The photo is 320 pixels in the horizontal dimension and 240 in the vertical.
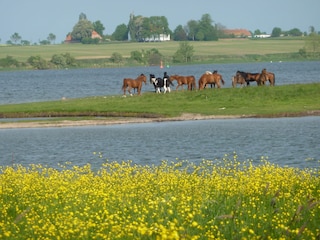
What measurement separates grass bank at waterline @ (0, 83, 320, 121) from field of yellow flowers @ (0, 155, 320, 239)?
27478 millimetres

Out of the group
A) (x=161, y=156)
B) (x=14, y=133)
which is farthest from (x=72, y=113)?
(x=161, y=156)

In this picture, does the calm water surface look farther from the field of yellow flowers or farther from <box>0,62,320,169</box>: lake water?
the field of yellow flowers

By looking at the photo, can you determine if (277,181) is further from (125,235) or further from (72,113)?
(72,113)

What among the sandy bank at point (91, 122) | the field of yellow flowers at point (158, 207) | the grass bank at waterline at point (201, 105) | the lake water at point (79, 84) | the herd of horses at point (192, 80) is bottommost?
the lake water at point (79, 84)

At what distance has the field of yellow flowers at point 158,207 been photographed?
1148cm

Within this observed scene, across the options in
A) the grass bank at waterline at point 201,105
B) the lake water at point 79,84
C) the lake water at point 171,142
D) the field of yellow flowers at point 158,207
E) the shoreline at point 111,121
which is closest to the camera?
the field of yellow flowers at point 158,207

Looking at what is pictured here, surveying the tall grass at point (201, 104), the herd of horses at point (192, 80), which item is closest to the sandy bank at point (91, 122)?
the tall grass at point (201, 104)

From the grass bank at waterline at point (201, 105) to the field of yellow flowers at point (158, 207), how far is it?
27478 millimetres

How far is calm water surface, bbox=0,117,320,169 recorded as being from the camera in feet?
A: 97.6

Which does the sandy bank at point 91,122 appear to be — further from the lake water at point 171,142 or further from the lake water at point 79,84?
the lake water at point 79,84

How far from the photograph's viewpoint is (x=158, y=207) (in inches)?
509

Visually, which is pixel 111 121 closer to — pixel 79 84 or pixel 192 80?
pixel 192 80

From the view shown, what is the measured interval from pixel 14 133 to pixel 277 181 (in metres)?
27.5

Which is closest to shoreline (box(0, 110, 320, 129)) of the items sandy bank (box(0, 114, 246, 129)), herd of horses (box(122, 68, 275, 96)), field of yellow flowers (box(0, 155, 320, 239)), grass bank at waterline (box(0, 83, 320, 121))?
sandy bank (box(0, 114, 246, 129))
